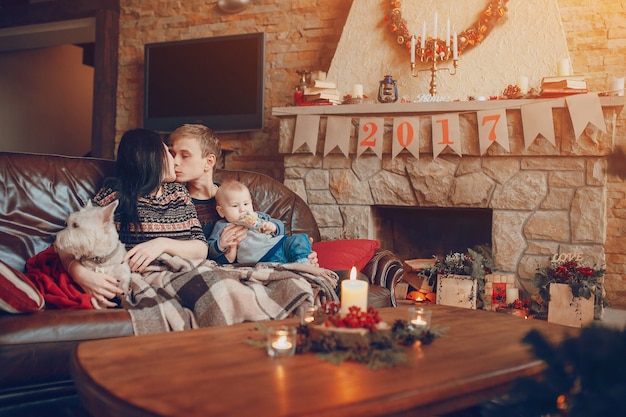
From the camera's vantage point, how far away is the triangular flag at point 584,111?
10.8ft

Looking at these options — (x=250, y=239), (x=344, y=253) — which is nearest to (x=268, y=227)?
(x=250, y=239)

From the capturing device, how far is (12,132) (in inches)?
298

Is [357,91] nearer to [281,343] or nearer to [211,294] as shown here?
[211,294]

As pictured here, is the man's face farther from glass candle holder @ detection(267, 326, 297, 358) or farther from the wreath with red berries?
the wreath with red berries

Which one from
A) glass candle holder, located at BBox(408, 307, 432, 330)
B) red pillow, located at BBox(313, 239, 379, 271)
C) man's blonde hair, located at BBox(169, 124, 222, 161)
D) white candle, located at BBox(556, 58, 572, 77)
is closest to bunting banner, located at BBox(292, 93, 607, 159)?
white candle, located at BBox(556, 58, 572, 77)

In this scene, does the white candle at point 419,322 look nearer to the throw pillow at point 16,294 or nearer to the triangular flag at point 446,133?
the throw pillow at point 16,294

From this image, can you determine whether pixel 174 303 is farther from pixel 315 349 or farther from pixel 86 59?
pixel 86 59

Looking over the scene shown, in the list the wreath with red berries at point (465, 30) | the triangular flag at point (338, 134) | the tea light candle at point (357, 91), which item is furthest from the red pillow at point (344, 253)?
the wreath with red berries at point (465, 30)

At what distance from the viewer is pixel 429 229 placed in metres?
4.27

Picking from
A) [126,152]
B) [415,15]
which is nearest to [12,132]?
[415,15]

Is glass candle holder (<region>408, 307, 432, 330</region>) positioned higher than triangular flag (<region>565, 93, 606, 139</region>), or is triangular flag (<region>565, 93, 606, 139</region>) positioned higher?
triangular flag (<region>565, 93, 606, 139</region>)

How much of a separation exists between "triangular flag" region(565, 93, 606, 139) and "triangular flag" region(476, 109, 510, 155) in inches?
14.2

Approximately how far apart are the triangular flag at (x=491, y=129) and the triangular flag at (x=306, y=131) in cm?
105

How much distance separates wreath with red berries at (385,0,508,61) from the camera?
12.8 feet
